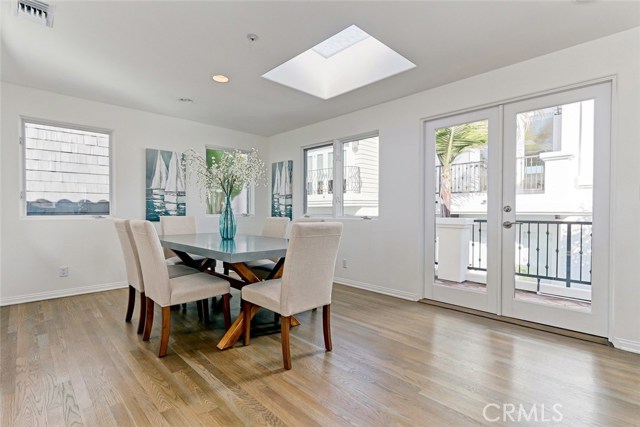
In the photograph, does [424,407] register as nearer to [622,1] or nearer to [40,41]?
[622,1]

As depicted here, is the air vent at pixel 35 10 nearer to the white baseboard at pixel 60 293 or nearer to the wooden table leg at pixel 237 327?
the wooden table leg at pixel 237 327

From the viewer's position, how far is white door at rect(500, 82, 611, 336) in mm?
2486

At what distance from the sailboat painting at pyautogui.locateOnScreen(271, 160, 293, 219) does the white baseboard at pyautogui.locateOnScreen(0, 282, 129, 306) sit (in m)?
2.58

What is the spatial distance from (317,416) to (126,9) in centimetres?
280

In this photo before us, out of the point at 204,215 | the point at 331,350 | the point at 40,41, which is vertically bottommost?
the point at 331,350

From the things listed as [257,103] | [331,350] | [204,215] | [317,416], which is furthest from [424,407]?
[204,215]

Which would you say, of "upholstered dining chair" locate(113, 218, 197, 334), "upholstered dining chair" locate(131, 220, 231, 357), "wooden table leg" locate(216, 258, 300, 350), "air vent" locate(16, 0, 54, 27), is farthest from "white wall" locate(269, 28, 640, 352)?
"air vent" locate(16, 0, 54, 27)

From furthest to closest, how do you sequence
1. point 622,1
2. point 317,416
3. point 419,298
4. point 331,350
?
point 419,298 < point 331,350 < point 622,1 < point 317,416

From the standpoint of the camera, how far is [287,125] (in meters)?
4.97

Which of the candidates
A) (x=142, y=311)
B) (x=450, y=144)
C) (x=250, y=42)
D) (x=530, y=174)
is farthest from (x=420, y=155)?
(x=142, y=311)

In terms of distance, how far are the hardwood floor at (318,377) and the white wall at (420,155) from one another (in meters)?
0.78

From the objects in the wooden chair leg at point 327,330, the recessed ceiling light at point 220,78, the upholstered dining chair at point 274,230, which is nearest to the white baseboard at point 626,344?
the wooden chair leg at point 327,330

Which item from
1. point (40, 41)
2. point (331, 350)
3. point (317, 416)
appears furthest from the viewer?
point (40, 41)

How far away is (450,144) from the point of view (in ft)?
11.3
